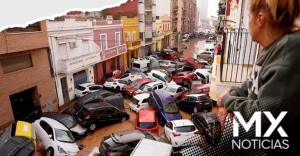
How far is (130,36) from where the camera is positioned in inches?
854

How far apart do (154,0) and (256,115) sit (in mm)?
27818

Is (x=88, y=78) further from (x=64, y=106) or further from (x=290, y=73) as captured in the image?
(x=290, y=73)

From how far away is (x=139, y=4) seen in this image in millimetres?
22766

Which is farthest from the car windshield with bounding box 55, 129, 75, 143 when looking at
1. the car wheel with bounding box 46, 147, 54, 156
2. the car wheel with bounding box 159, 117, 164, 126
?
the car wheel with bounding box 159, 117, 164, 126

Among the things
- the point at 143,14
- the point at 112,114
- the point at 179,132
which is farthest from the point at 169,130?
the point at 143,14

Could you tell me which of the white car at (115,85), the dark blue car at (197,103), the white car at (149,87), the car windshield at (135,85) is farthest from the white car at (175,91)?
the white car at (115,85)

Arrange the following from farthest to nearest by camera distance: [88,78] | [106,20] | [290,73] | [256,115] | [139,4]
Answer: [139,4] → [106,20] → [88,78] → [256,115] → [290,73]

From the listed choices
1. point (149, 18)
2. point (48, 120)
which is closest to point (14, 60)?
point (48, 120)

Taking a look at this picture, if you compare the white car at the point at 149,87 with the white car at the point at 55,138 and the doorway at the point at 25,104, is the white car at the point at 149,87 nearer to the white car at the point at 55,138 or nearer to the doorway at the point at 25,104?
the doorway at the point at 25,104

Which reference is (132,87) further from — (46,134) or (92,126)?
(46,134)

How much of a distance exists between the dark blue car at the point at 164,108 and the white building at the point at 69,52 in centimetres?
538

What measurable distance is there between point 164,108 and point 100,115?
306 cm

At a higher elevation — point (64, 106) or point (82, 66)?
point (82, 66)

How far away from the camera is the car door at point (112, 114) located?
950 cm
